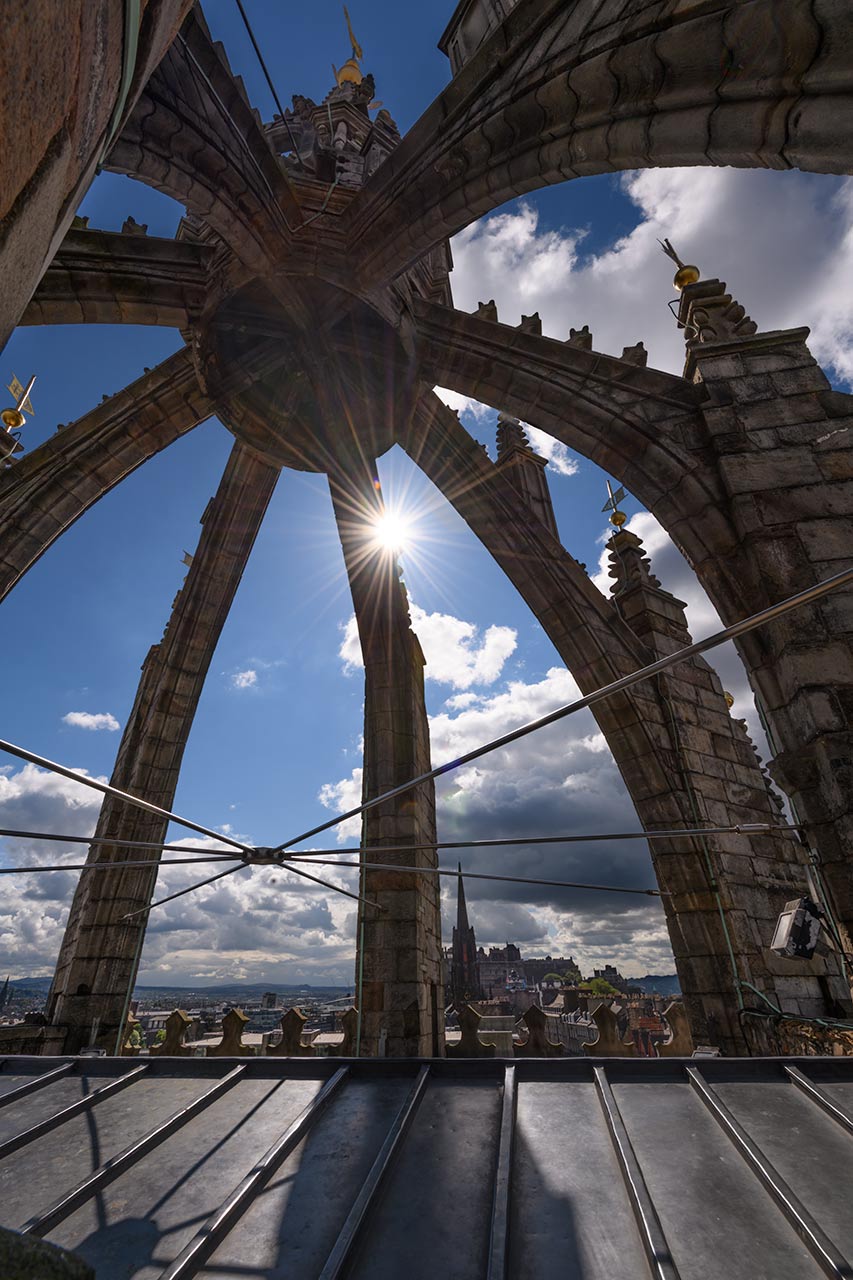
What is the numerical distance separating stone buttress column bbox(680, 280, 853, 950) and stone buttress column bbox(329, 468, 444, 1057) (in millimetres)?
5718

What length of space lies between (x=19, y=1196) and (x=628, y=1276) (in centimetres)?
269

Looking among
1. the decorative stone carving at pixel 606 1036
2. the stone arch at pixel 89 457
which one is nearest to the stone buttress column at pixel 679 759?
the decorative stone carving at pixel 606 1036

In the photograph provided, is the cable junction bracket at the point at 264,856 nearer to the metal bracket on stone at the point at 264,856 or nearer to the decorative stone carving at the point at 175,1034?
the metal bracket on stone at the point at 264,856

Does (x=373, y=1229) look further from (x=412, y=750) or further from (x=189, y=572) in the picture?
(x=189, y=572)

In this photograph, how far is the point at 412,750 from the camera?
10.5 meters

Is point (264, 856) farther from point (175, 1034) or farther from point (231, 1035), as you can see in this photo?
point (175, 1034)

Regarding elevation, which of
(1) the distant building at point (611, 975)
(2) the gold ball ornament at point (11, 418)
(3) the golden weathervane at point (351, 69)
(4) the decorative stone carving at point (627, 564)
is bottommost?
(1) the distant building at point (611, 975)

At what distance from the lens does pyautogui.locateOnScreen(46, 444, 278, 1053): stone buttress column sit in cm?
895

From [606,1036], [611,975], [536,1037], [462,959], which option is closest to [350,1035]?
[536,1037]

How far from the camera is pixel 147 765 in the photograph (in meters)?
10.3

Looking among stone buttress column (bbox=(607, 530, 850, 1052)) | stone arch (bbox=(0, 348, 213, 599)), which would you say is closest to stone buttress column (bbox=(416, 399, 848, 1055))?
stone buttress column (bbox=(607, 530, 850, 1052))

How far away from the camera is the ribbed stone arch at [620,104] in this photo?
3055mm

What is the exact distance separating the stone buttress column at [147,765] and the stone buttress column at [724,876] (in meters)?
7.51

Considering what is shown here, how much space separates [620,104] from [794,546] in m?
3.28
